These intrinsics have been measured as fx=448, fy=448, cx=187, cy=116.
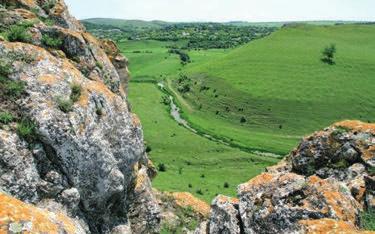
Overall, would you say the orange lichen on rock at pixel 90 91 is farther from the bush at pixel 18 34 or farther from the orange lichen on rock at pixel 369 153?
the orange lichen on rock at pixel 369 153

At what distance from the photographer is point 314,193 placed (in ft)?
64.3

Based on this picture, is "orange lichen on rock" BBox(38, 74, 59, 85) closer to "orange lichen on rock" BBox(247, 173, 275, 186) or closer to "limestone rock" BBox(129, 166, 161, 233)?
"limestone rock" BBox(129, 166, 161, 233)

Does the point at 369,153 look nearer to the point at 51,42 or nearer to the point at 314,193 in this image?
the point at 314,193

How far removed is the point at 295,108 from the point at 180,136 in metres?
40.8

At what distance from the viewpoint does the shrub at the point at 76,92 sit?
75.3 ft

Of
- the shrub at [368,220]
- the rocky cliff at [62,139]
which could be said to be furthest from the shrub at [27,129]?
the shrub at [368,220]

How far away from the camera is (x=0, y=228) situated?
42.8 feet

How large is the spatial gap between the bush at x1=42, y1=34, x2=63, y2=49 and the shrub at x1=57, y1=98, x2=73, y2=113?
5669 millimetres

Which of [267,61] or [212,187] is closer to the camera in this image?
[212,187]

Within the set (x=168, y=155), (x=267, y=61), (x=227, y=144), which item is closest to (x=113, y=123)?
(x=168, y=155)

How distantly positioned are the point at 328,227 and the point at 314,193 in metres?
2.36

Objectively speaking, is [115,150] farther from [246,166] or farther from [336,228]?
[246,166]

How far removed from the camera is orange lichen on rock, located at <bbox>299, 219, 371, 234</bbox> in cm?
1702

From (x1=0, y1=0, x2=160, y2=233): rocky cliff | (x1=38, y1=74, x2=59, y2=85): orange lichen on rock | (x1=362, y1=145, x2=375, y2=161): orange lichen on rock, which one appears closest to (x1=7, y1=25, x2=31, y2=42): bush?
(x1=0, y1=0, x2=160, y2=233): rocky cliff
